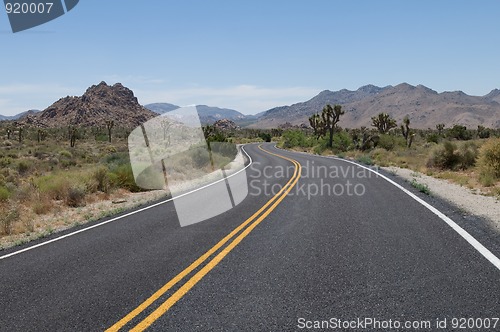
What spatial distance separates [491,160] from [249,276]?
670 inches

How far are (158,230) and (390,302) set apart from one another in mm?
5473

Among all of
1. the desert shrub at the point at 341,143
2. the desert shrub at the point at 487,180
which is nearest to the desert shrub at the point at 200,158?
the desert shrub at the point at 487,180

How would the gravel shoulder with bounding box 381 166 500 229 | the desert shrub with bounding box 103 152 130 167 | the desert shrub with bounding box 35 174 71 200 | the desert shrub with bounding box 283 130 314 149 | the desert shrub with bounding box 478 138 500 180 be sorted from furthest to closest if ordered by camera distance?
the desert shrub with bounding box 283 130 314 149 < the desert shrub with bounding box 103 152 130 167 < the desert shrub with bounding box 478 138 500 180 < the desert shrub with bounding box 35 174 71 200 < the gravel shoulder with bounding box 381 166 500 229

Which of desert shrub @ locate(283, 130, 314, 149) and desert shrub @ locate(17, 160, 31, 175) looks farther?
desert shrub @ locate(283, 130, 314, 149)

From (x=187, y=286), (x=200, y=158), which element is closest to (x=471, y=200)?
(x=187, y=286)

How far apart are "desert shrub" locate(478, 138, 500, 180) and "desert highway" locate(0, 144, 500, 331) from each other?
1077cm

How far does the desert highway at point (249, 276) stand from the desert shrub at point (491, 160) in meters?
10.8

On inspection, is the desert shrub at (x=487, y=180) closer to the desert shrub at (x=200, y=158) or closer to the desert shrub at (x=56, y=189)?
the desert shrub at (x=56, y=189)

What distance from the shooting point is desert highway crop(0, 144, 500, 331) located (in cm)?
433

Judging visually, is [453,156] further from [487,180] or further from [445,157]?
[487,180]

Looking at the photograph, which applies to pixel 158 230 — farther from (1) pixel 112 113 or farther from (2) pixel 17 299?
(1) pixel 112 113

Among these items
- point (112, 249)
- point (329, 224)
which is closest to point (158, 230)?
point (112, 249)

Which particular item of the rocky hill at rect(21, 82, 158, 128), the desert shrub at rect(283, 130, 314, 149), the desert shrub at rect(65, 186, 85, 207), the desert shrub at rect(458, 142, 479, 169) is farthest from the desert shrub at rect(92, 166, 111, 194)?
the rocky hill at rect(21, 82, 158, 128)

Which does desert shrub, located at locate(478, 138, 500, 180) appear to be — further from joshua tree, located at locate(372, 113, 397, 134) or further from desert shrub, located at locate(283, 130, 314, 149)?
desert shrub, located at locate(283, 130, 314, 149)
